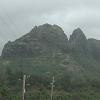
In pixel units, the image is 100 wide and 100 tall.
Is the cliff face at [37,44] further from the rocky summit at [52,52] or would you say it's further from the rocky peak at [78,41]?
the rocky peak at [78,41]

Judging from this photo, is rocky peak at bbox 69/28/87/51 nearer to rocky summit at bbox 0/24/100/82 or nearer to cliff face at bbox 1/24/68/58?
rocky summit at bbox 0/24/100/82

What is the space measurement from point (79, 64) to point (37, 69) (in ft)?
68.7

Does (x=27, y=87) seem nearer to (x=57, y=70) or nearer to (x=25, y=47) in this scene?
(x=57, y=70)

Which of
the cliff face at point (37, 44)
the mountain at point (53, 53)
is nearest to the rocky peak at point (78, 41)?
the mountain at point (53, 53)

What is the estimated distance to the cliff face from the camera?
5758 inches

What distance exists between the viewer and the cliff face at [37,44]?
146 metres

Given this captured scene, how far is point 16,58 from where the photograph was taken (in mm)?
144500

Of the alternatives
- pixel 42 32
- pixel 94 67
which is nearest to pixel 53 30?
pixel 42 32

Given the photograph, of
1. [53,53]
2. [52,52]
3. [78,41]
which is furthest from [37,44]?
[78,41]

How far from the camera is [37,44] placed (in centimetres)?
14875

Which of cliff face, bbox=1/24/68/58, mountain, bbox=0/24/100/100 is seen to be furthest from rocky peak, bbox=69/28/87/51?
cliff face, bbox=1/24/68/58

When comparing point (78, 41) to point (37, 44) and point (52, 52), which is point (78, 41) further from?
point (37, 44)

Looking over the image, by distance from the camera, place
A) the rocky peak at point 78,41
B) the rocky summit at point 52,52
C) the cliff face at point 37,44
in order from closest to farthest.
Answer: the rocky summit at point 52,52 < the cliff face at point 37,44 < the rocky peak at point 78,41

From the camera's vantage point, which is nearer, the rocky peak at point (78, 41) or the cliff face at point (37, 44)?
the cliff face at point (37, 44)
